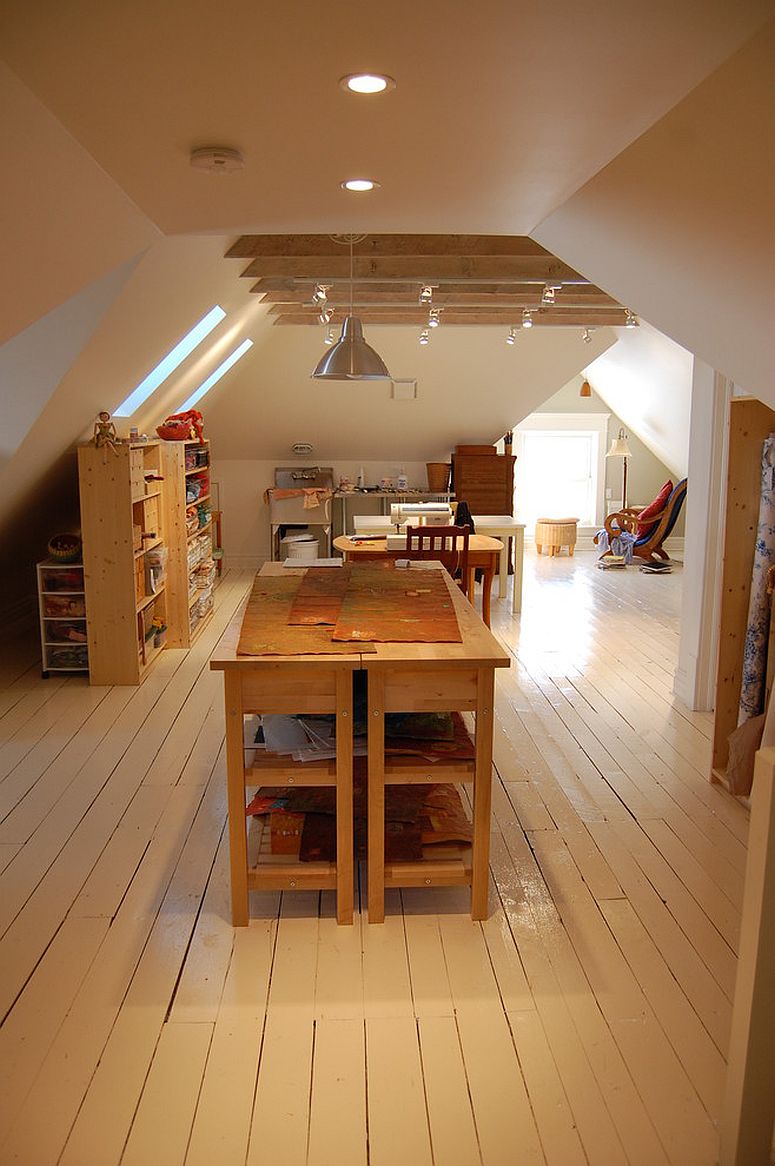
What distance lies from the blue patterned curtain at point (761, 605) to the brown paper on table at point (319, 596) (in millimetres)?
1644

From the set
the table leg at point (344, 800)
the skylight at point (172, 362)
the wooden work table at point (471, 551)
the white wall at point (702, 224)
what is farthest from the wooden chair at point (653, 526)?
the table leg at point (344, 800)

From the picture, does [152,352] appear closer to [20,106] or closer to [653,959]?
[20,106]

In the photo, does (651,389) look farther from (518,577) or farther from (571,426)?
(518,577)

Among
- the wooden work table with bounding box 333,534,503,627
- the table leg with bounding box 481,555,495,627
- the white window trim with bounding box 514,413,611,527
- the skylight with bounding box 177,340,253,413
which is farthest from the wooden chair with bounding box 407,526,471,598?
the white window trim with bounding box 514,413,611,527

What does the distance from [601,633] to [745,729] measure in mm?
3219

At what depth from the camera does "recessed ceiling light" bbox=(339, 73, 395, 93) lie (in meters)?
1.88

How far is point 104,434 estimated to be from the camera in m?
5.05

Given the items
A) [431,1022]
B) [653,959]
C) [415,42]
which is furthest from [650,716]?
[415,42]

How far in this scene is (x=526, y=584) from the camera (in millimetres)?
8906

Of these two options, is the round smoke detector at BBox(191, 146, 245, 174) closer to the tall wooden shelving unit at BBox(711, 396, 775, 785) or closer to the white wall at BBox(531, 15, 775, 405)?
the white wall at BBox(531, 15, 775, 405)

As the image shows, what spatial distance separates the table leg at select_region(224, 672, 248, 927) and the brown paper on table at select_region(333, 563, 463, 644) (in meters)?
0.37

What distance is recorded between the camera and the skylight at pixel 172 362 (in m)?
5.95

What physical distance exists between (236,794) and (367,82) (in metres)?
1.89

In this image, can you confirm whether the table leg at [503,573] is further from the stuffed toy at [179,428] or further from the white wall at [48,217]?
the white wall at [48,217]
